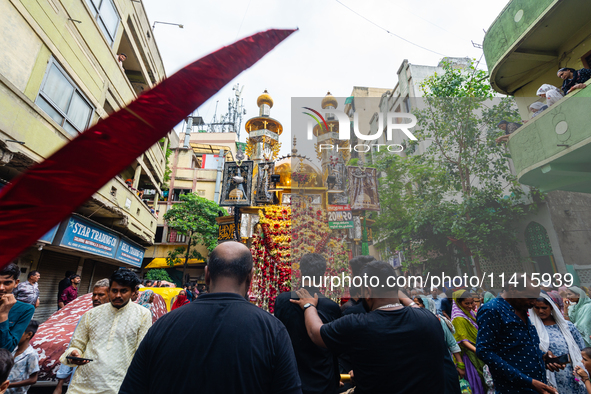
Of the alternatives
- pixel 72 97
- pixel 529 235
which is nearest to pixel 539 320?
pixel 529 235

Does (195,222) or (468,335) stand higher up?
(195,222)

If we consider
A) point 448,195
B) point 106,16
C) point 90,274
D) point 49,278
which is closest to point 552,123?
point 448,195

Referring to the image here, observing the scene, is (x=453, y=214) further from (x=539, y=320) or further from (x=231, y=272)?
(x=231, y=272)

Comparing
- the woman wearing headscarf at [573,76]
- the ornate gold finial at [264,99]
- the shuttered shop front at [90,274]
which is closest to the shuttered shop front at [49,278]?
the shuttered shop front at [90,274]

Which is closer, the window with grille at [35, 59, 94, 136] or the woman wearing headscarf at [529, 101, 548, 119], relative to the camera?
the woman wearing headscarf at [529, 101, 548, 119]

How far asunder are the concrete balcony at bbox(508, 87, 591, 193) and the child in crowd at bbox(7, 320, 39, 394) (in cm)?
788

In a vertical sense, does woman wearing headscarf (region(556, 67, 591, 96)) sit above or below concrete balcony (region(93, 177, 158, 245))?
above

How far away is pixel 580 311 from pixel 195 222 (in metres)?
21.3

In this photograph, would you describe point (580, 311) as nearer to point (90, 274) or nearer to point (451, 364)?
point (451, 364)

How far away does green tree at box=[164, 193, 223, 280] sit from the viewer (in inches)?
870

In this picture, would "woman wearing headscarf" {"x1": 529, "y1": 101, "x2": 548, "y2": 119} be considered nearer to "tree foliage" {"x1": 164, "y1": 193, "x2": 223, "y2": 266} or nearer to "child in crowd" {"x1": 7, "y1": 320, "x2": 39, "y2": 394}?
"child in crowd" {"x1": 7, "y1": 320, "x2": 39, "y2": 394}

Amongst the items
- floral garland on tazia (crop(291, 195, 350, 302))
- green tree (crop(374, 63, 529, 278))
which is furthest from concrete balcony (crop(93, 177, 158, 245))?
green tree (crop(374, 63, 529, 278))

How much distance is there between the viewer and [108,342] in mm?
2566

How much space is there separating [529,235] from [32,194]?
7540 mm
